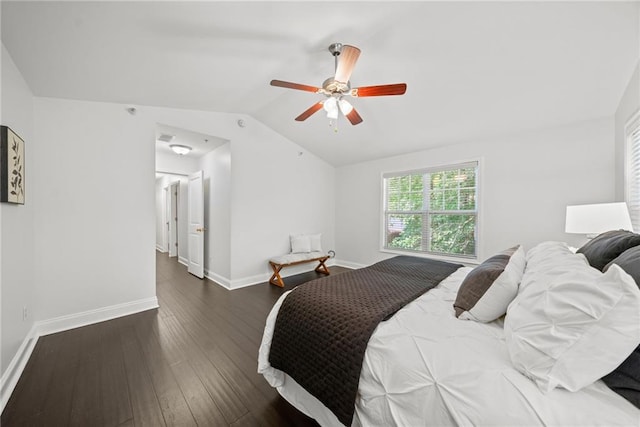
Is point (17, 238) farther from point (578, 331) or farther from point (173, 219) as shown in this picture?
point (173, 219)

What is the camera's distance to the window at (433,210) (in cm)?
372

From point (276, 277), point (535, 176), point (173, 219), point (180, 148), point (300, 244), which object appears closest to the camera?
point (535, 176)

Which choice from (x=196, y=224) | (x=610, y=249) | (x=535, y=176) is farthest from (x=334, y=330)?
(x=196, y=224)

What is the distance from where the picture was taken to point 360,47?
225 centimetres

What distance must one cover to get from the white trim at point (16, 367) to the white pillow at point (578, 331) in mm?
2830

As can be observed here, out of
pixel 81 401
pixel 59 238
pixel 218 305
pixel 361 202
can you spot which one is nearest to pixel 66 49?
pixel 59 238

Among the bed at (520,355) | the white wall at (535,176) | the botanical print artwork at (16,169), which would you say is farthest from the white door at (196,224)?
the white wall at (535,176)

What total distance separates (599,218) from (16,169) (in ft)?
15.6

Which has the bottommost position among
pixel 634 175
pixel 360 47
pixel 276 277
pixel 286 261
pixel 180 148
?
pixel 276 277

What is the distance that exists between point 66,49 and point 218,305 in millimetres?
2829

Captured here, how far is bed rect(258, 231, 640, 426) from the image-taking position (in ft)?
2.40

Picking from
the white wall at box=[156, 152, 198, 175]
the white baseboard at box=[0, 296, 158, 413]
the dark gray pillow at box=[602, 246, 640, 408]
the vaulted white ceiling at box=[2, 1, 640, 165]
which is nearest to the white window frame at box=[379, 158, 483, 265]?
the vaulted white ceiling at box=[2, 1, 640, 165]

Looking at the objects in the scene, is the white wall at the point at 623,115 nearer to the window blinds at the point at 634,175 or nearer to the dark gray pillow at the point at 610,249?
the window blinds at the point at 634,175

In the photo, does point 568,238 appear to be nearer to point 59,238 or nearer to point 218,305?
point 218,305
